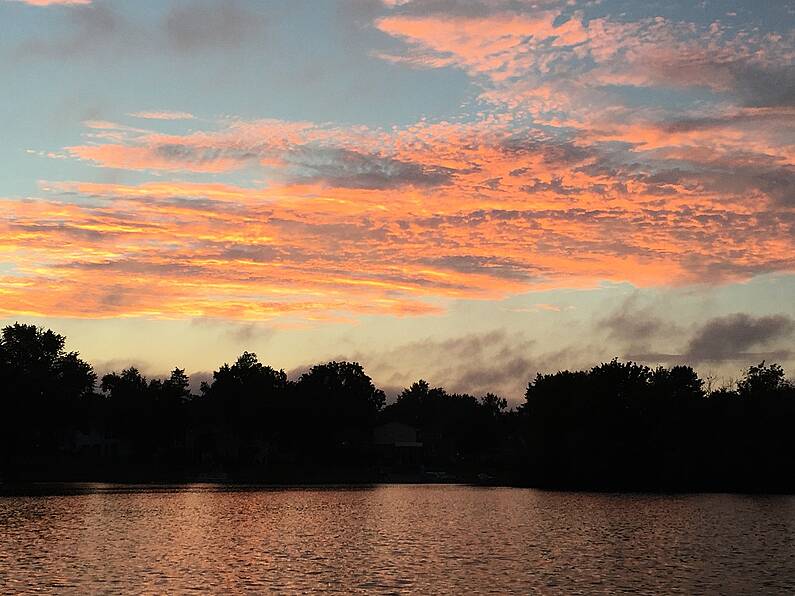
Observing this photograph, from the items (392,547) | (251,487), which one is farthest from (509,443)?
(392,547)

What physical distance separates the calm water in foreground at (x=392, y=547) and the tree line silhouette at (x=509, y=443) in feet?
117

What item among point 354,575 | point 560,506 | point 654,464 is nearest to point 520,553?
point 354,575

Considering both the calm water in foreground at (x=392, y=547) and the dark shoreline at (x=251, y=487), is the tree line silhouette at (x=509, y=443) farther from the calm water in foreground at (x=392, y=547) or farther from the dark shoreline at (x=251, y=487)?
the calm water in foreground at (x=392, y=547)

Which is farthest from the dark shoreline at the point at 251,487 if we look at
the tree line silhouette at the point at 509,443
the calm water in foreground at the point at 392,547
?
the calm water in foreground at the point at 392,547

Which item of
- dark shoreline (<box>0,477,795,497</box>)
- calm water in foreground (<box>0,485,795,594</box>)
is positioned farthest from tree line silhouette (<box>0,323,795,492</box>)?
calm water in foreground (<box>0,485,795,594</box>)

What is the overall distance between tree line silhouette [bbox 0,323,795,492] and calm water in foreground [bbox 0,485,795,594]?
3552 centimetres

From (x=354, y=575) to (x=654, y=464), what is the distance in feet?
338

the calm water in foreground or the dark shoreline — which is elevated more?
the dark shoreline

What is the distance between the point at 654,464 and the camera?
140m

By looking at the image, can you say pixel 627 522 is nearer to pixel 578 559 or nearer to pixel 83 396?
pixel 578 559

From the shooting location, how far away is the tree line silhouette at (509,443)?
139 meters

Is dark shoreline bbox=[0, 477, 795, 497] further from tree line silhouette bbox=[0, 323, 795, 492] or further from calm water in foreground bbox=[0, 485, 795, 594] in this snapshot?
calm water in foreground bbox=[0, 485, 795, 594]

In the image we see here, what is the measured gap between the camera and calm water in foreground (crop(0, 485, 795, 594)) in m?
42.8

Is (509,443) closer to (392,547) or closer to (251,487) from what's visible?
(251,487)
